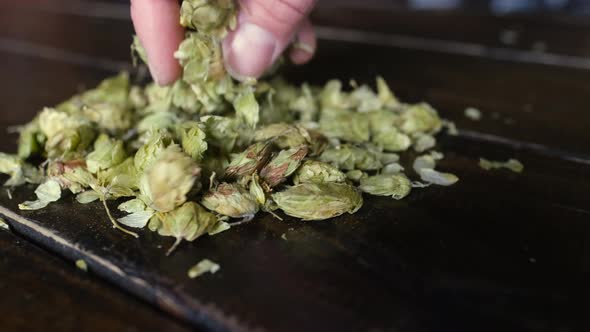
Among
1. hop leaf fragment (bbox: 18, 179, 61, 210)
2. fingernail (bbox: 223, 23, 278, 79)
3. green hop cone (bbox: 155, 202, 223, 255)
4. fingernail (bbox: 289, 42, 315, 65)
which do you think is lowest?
hop leaf fragment (bbox: 18, 179, 61, 210)

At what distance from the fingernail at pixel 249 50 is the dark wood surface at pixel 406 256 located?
0.18m

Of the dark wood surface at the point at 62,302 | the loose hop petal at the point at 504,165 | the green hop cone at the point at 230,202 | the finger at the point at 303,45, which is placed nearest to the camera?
the dark wood surface at the point at 62,302

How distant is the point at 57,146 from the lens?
0.58 meters

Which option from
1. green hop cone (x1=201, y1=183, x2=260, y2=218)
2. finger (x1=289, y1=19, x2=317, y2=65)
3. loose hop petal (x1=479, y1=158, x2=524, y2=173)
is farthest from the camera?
finger (x1=289, y1=19, x2=317, y2=65)

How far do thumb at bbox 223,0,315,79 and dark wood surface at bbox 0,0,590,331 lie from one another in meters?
0.18

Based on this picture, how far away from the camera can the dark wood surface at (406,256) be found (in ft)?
1.23

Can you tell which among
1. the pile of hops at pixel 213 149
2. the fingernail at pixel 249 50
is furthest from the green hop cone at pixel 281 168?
the fingernail at pixel 249 50

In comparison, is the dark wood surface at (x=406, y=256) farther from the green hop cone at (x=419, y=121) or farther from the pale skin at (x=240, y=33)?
the pale skin at (x=240, y=33)

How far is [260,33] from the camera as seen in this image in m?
0.55

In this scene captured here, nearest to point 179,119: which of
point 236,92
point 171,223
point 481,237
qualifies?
point 236,92

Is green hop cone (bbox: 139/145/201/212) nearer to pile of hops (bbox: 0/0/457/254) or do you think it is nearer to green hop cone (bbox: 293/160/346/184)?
pile of hops (bbox: 0/0/457/254)

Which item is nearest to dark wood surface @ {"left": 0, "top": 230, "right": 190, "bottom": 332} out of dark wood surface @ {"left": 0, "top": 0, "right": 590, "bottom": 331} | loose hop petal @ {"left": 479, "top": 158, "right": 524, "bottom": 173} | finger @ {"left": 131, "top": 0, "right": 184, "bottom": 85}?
dark wood surface @ {"left": 0, "top": 0, "right": 590, "bottom": 331}

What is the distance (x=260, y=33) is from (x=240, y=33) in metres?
0.02

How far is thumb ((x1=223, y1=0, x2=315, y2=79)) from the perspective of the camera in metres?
0.53
